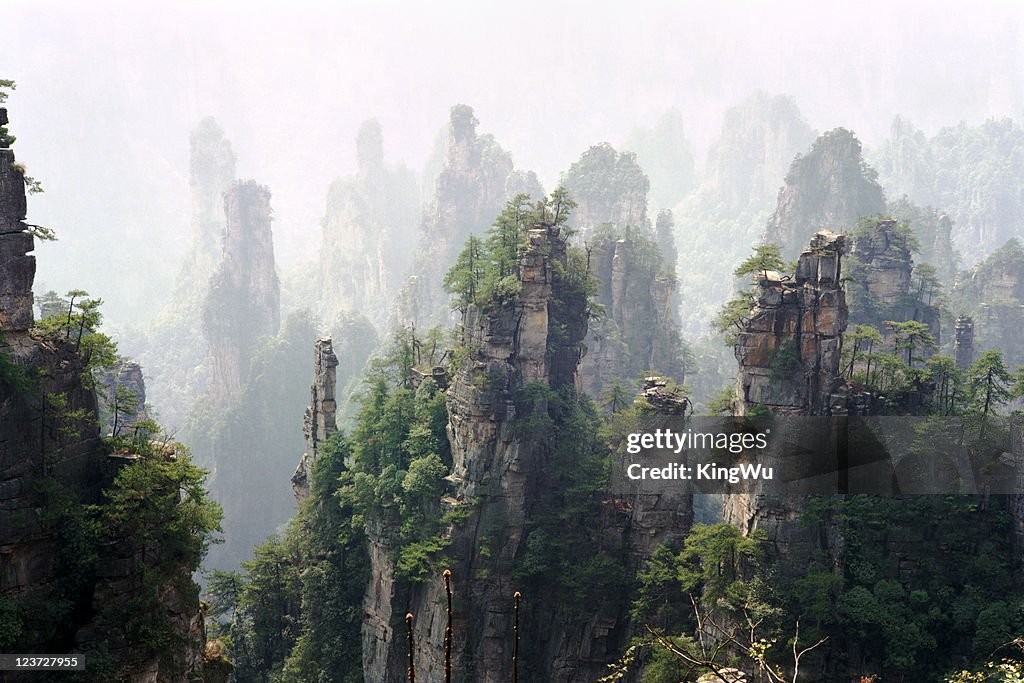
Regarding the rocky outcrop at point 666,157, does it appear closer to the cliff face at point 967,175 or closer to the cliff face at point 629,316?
the cliff face at point 967,175

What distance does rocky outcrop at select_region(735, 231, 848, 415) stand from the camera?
30.4 metres

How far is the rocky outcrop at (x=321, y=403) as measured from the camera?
38406mm

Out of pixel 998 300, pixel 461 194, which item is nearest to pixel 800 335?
pixel 998 300

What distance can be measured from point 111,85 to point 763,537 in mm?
130108

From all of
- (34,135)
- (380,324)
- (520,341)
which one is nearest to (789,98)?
(380,324)

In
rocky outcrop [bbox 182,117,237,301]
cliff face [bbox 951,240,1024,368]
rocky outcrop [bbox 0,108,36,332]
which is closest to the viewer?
rocky outcrop [bbox 0,108,36,332]

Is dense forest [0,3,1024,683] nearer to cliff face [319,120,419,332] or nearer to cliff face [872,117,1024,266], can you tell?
cliff face [872,117,1024,266]

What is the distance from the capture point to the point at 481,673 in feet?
109

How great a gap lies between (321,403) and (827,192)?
4654cm

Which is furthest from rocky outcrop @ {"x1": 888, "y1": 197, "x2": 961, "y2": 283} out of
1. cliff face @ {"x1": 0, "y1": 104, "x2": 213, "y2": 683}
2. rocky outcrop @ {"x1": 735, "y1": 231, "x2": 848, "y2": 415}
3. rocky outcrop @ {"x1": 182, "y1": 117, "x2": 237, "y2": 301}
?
rocky outcrop @ {"x1": 182, "y1": 117, "x2": 237, "y2": 301}

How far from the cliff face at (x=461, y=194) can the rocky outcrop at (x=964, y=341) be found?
141ft

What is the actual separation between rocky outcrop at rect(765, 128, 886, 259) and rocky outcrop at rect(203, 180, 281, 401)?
142 ft

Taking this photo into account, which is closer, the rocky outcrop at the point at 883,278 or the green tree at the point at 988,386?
the green tree at the point at 988,386

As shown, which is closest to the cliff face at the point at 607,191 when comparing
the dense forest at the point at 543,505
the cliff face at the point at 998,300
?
the cliff face at the point at 998,300
